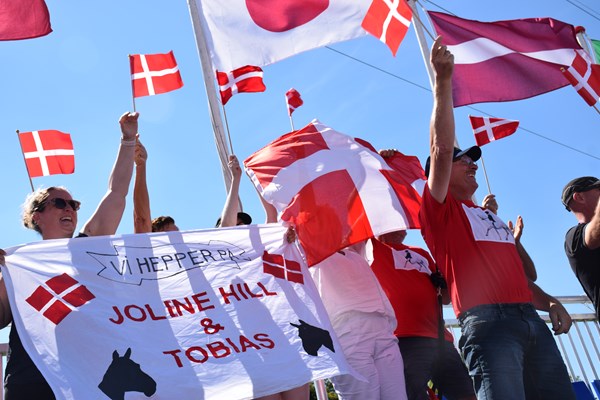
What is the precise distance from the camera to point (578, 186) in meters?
4.79

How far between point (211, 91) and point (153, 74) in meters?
0.77

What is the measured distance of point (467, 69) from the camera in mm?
6102

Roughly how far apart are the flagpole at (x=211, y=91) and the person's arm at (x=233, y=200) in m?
0.58

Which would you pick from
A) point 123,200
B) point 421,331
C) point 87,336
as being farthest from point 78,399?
point 421,331

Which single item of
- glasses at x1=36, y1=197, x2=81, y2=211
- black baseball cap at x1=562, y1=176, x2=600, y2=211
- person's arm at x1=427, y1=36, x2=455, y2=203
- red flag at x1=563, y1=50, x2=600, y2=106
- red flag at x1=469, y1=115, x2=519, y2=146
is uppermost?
red flag at x1=469, y1=115, x2=519, y2=146

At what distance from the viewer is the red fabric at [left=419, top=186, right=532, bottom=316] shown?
3771 millimetres

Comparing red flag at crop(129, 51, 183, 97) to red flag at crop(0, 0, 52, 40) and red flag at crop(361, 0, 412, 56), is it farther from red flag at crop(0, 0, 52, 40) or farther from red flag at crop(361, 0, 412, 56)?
red flag at crop(361, 0, 412, 56)

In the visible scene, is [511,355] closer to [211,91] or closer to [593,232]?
[593,232]

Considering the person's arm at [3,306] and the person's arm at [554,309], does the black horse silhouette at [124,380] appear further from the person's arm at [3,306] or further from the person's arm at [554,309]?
the person's arm at [554,309]

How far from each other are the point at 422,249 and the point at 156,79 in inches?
98.6

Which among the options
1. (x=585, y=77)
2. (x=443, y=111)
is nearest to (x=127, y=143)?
(x=443, y=111)

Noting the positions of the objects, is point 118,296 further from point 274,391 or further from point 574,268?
point 574,268

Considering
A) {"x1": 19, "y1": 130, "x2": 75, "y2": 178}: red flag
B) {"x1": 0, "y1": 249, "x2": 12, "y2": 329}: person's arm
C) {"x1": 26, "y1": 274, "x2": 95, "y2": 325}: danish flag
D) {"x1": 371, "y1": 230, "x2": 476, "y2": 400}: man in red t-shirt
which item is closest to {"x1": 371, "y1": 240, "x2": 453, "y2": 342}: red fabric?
{"x1": 371, "y1": 230, "x2": 476, "y2": 400}: man in red t-shirt

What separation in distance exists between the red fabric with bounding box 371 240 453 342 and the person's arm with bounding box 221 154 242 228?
3.22ft
